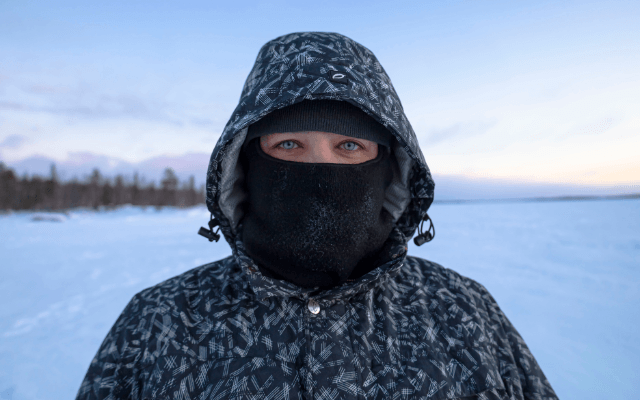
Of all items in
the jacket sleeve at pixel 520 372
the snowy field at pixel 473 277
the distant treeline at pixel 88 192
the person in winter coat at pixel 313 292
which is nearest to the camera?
the person in winter coat at pixel 313 292

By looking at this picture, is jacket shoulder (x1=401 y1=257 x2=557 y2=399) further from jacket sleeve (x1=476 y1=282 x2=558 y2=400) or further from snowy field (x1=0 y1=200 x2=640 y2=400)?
snowy field (x1=0 y1=200 x2=640 y2=400)

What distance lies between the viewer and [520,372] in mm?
1068

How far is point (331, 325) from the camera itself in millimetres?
974

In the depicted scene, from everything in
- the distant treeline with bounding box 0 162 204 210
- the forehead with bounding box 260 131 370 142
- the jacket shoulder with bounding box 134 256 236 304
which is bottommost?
the distant treeline with bounding box 0 162 204 210

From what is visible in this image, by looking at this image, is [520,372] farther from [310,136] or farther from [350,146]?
[310,136]

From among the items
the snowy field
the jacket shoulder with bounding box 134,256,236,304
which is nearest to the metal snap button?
the jacket shoulder with bounding box 134,256,236,304

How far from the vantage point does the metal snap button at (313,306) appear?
0.98m

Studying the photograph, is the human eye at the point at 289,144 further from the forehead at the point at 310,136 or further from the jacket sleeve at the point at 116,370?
the jacket sleeve at the point at 116,370

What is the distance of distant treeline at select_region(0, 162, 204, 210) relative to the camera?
51.8 ft

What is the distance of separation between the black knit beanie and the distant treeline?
67.6ft

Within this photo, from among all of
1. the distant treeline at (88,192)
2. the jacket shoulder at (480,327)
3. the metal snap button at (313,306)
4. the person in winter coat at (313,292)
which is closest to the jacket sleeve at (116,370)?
the person in winter coat at (313,292)

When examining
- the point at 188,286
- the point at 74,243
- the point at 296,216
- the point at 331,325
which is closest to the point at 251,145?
the point at 296,216

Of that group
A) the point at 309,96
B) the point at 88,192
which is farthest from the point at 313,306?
the point at 88,192

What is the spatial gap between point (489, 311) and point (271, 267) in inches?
34.4
